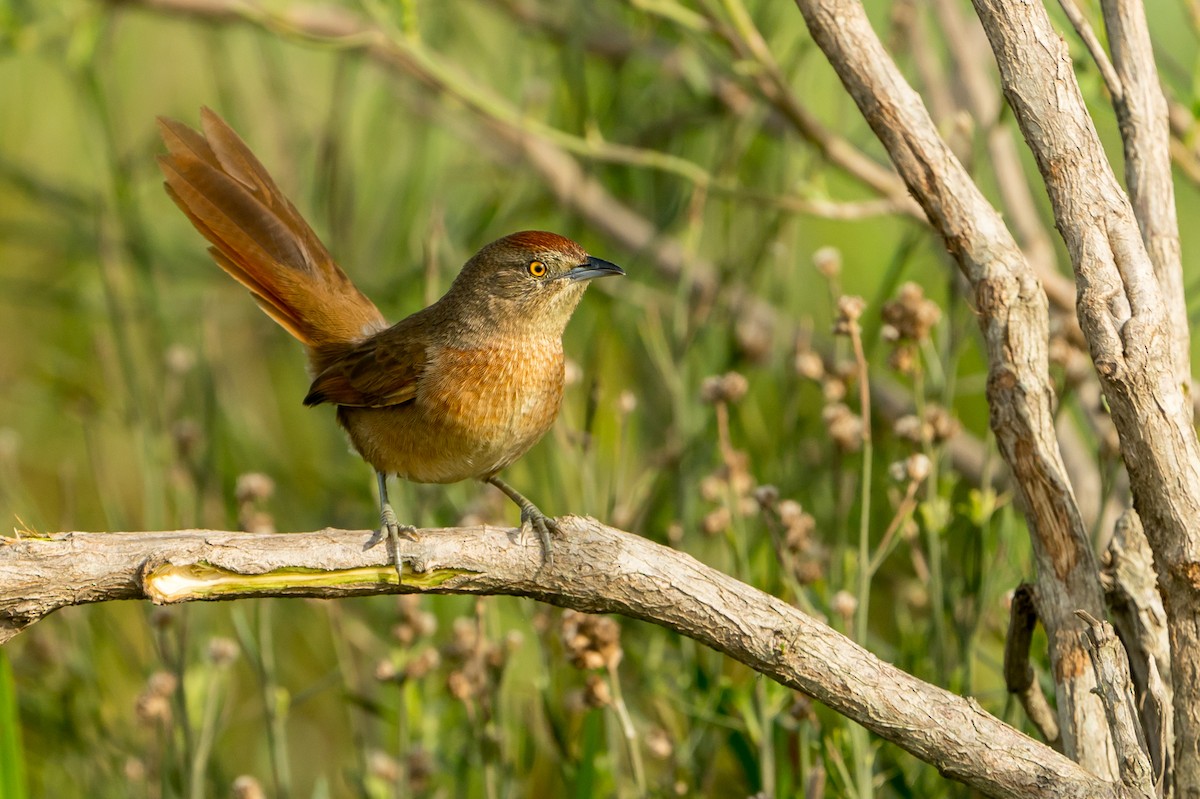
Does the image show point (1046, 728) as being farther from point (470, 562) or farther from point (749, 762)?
point (470, 562)

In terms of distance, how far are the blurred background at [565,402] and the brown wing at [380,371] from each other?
31cm

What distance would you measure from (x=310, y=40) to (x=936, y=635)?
2301 mm

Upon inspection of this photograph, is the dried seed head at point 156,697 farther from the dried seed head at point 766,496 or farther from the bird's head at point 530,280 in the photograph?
the dried seed head at point 766,496

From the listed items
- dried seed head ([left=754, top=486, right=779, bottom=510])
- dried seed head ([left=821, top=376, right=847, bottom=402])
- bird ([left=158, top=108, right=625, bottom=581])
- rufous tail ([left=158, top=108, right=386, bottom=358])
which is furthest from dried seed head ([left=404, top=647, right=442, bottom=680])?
dried seed head ([left=821, top=376, right=847, bottom=402])

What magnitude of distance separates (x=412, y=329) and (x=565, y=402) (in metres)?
1.39

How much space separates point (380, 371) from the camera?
11.1ft

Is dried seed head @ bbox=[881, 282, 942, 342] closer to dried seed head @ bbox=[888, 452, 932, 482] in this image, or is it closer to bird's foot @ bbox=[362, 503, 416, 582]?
dried seed head @ bbox=[888, 452, 932, 482]

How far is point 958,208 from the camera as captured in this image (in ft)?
7.52

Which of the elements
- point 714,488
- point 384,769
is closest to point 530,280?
point 714,488

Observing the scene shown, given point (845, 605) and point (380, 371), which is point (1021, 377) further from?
point (380, 371)

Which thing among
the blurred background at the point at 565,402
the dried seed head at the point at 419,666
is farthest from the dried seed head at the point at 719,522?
the dried seed head at the point at 419,666

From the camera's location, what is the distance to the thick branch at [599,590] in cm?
203

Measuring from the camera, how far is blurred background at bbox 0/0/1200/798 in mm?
3092

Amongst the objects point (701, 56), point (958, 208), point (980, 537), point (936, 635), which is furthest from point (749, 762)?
point (701, 56)
